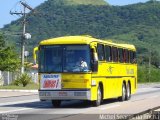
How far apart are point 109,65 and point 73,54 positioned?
3391mm

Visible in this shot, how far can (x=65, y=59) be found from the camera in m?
23.0

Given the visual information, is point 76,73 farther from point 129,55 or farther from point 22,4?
point 22,4

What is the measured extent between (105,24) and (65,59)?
127m

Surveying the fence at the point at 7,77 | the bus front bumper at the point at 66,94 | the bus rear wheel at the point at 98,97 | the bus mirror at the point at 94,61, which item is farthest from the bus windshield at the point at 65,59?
the fence at the point at 7,77

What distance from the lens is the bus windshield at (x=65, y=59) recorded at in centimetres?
2286

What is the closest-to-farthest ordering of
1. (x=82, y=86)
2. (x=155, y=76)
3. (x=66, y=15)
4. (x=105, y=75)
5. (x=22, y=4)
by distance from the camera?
(x=82, y=86) < (x=105, y=75) < (x=22, y=4) < (x=155, y=76) < (x=66, y=15)

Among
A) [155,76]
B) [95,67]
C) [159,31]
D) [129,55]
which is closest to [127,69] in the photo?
[129,55]

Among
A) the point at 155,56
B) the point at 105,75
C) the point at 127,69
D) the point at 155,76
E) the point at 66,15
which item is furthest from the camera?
the point at 66,15

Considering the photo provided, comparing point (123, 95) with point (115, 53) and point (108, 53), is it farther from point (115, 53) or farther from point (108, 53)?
point (108, 53)

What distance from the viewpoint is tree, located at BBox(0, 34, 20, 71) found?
62062mm

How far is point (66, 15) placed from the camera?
157 m

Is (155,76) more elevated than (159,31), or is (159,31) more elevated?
(159,31)

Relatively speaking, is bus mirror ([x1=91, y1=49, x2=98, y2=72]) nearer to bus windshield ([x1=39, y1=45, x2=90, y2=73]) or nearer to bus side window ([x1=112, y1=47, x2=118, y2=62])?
bus windshield ([x1=39, y1=45, x2=90, y2=73])

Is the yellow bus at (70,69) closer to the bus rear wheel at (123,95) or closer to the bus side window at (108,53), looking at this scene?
the bus side window at (108,53)
